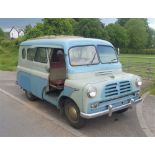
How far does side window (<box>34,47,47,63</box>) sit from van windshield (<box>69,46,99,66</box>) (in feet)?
3.81

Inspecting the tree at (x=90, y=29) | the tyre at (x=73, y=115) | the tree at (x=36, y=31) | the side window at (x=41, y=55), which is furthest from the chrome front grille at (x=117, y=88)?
the tree at (x=90, y=29)

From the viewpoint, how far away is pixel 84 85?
4.65m

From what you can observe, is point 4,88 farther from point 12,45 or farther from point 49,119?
point 12,45

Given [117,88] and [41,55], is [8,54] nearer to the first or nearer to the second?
[41,55]

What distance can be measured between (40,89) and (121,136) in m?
2.75

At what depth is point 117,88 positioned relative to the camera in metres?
5.00

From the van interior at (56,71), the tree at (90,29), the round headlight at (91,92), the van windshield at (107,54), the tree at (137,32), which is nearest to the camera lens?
the round headlight at (91,92)

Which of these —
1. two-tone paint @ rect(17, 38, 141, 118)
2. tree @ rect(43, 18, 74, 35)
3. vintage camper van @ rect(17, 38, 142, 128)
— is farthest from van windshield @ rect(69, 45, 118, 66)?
tree @ rect(43, 18, 74, 35)

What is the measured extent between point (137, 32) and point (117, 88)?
4252 centimetres

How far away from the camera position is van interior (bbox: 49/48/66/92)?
608 cm

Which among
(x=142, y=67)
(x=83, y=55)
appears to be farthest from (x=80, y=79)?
(x=142, y=67)

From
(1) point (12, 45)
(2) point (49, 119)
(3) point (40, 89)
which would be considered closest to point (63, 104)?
(2) point (49, 119)

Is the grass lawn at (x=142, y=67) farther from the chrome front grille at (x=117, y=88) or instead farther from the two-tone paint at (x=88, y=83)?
the chrome front grille at (x=117, y=88)

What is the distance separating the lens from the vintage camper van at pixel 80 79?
15.4 feet
